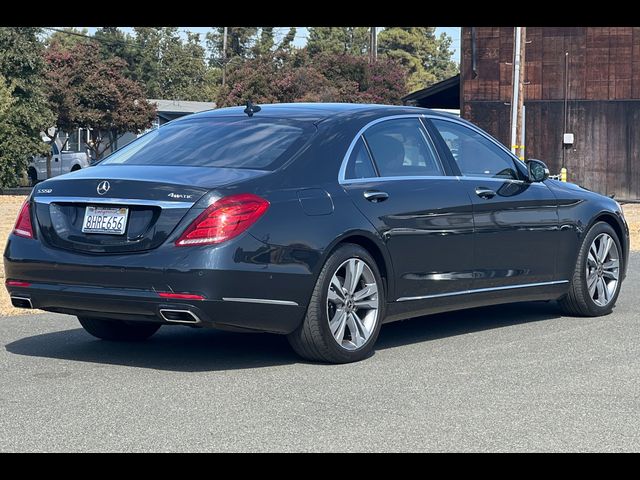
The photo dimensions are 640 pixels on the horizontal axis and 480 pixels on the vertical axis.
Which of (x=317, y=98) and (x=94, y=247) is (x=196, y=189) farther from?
(x=317, y=98)

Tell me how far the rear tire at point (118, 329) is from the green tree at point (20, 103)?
33267 mm

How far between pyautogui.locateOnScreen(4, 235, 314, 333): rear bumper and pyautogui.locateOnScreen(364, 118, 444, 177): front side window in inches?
48.8

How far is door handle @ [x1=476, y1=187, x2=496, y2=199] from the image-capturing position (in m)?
8.95

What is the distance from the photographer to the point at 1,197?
1432 inches

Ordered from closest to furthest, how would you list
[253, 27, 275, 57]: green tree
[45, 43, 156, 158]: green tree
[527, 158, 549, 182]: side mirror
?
[527, 158, 549, 182]: side mirror
[45, 43, 156, 158]: green tree
[253, 27, 275, 57]: green tree

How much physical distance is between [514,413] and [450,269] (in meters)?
2.38

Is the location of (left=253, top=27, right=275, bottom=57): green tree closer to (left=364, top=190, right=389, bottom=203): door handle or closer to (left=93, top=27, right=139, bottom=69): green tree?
(left=93, top=27, right=139, bottom=69): green tree

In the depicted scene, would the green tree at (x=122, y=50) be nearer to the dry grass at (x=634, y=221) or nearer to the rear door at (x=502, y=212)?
the dry grass at (x=634, y=221)

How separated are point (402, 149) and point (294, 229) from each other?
143 centimetres

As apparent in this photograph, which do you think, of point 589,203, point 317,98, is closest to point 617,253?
point 589,203

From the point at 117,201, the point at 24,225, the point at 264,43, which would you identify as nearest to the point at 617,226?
the point at 117,201

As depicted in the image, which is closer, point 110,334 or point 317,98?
point 110,334

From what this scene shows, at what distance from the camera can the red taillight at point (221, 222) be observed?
722 centimetres

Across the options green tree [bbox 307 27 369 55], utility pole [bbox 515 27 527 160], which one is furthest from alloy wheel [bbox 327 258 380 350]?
green tree [bbox 307 27 369 55]
